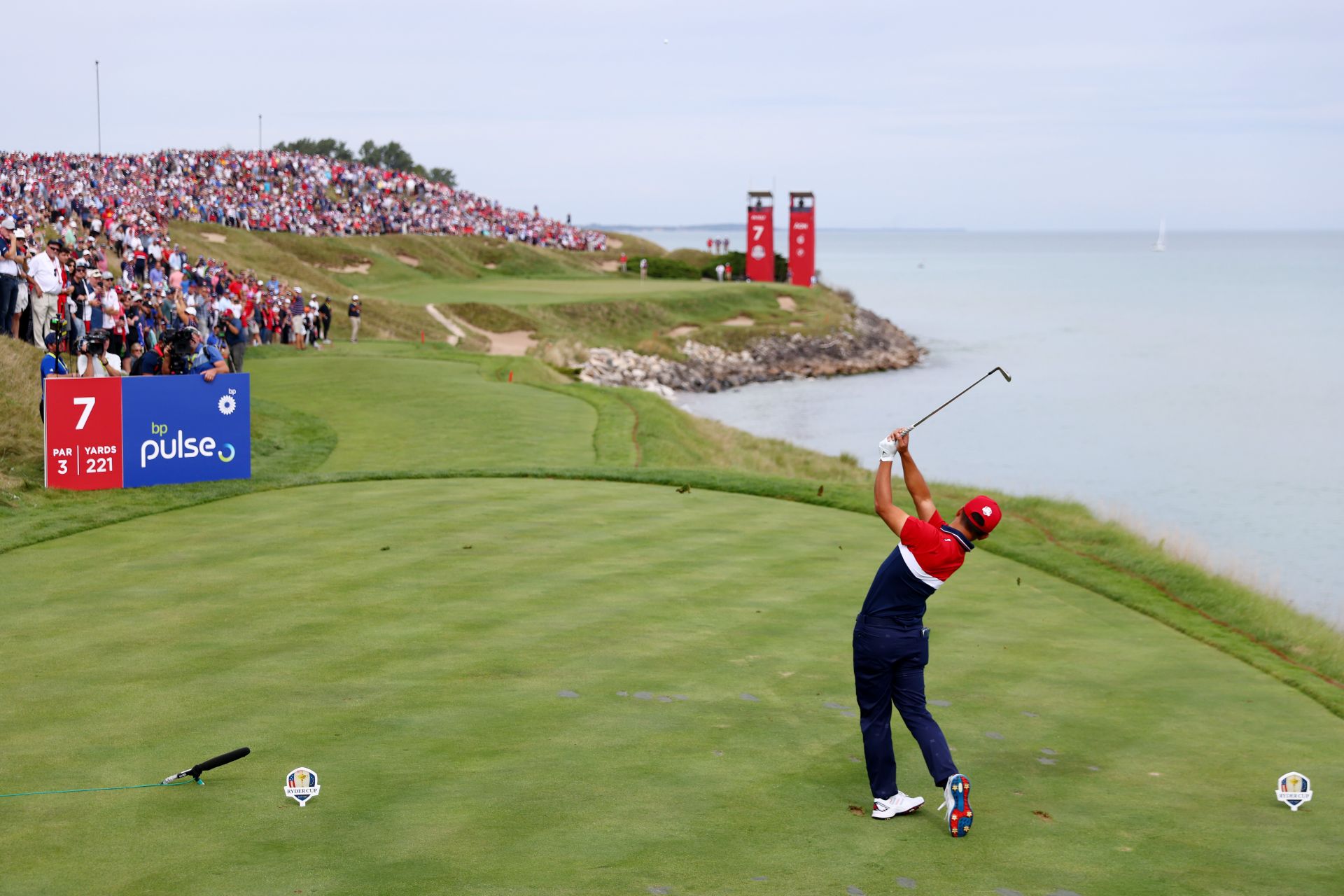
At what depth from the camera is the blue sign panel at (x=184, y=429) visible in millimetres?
17344

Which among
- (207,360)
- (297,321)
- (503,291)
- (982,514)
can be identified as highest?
(503,291)

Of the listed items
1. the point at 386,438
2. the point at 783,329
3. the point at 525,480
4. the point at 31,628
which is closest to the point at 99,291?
the point at 386,438

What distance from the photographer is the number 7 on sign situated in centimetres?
1688

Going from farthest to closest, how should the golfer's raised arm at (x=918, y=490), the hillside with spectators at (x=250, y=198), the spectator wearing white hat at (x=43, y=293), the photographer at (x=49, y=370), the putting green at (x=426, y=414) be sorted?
1. the hillside with spectators at (x=250, y=198)
2. the spectator wearing white hat at (x=43, y=293)
3. the putting green at (x=426, y=414)
4. the photographer at (x=49, y=370)
5. the golfer's raised arm at (x=918, y=490)

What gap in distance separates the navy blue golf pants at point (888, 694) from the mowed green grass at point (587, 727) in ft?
1.16

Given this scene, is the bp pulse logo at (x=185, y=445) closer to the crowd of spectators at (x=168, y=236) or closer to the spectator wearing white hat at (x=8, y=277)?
the crowd of spectators at (x=168, y=236)

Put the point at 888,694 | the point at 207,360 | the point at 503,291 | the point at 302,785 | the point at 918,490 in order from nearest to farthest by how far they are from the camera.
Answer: the point at 302,785
the point at 888,694
the point at 918,490
the point at 207,360
the point at 503,291

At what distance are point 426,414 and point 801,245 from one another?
62.1 metres

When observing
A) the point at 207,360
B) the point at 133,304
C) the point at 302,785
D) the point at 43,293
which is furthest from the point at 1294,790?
the point at 133,304

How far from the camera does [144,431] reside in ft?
57.3

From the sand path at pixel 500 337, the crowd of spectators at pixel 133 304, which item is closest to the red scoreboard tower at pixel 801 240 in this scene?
the sand path at pixel 500 337

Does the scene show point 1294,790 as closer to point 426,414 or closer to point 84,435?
point 84,435

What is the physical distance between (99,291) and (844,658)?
18700 mm

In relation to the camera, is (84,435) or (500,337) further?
(500,337)
